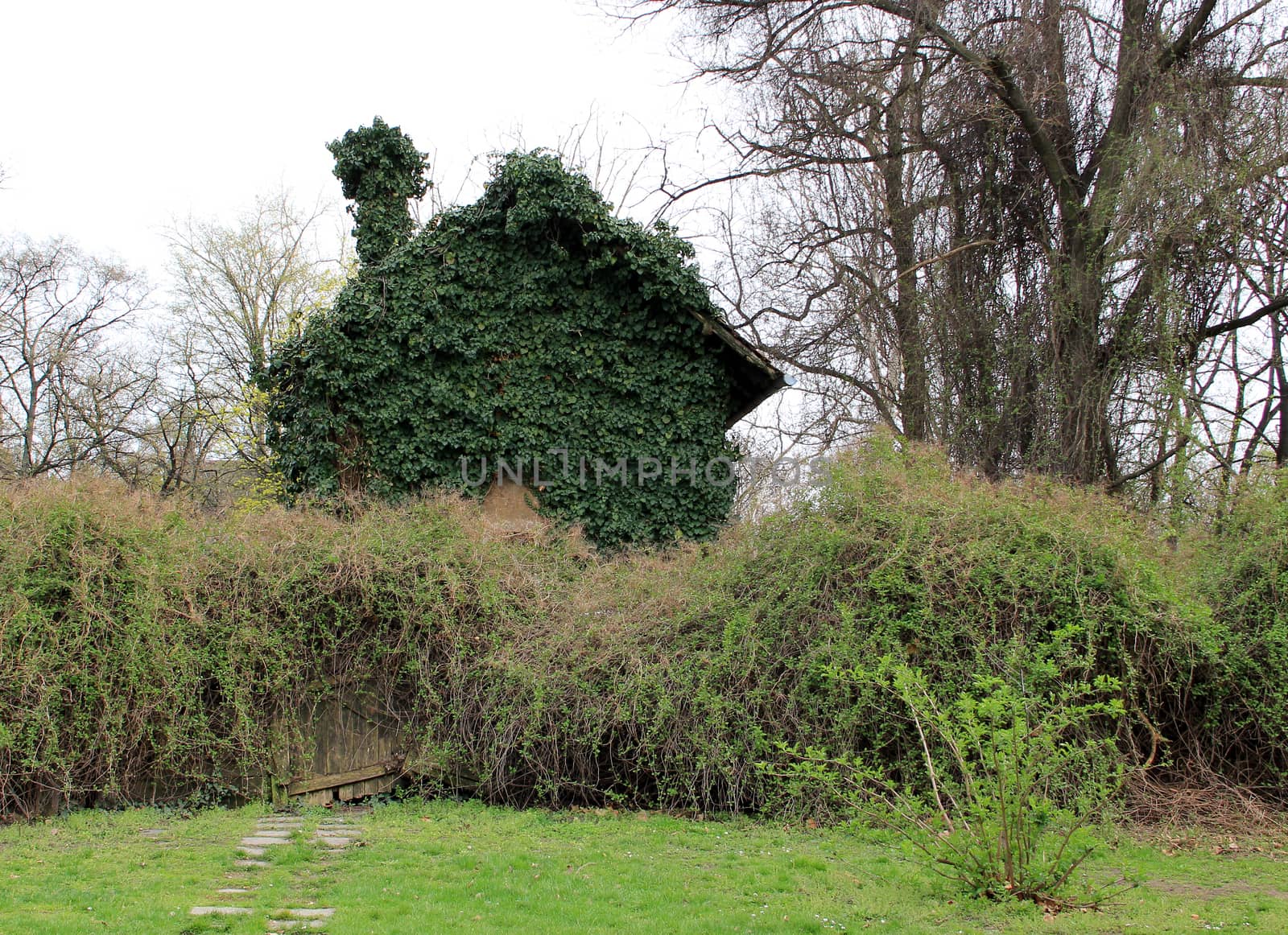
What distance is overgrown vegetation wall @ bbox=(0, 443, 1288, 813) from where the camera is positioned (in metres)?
8.23

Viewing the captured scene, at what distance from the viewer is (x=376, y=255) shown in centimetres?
1661

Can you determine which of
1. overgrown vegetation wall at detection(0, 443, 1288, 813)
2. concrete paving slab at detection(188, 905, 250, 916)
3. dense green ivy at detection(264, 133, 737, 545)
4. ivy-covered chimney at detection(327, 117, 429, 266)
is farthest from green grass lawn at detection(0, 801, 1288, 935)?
ivy-covered chimney at detection(327, 117, 429, 266)

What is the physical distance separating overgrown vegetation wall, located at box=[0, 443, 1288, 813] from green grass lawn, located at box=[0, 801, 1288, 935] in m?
0.78

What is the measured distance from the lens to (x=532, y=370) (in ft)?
48.8

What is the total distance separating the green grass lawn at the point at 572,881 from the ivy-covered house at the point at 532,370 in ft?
22.4

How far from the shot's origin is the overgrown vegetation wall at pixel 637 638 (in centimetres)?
823

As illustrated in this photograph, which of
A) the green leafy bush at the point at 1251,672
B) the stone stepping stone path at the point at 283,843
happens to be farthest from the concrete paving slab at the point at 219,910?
the green leafy bush at the point at 1251,672

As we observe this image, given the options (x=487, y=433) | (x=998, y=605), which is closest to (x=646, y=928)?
(x=998, y=605)

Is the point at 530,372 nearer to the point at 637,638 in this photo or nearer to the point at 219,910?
the point at 637,638

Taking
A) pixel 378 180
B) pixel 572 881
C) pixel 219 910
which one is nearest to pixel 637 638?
pixel 572 881

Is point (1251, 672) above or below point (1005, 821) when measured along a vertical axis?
above

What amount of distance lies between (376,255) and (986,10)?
1149cm

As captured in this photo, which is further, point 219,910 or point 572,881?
point 572,881

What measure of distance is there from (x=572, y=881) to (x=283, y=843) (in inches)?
100
